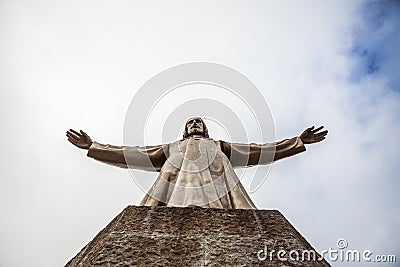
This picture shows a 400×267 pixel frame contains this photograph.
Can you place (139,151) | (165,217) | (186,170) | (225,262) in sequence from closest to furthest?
(225,262)
(165,217)
(186,170)
(139,151)

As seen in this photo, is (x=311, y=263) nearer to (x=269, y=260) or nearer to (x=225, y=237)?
(x=269, y=260)

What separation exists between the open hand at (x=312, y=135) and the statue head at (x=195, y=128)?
4.65 ft

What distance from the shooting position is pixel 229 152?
22.0ft

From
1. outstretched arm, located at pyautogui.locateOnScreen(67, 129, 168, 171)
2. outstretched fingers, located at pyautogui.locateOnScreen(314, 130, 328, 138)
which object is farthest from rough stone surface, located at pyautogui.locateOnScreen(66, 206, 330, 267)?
outstretched fingers, located at pyautogui.locateOnScreen(314, 130, 328, 138)

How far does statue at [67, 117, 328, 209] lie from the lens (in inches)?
194

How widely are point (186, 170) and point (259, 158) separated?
169 centimetres

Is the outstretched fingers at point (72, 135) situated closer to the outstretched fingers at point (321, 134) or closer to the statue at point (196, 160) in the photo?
the statue at point (196, 160)

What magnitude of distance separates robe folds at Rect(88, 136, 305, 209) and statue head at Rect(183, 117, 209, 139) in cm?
31

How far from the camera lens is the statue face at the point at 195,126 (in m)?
6.84

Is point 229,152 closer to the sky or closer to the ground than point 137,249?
closer to the sky

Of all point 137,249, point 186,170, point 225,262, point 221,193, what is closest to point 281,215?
point 225,262

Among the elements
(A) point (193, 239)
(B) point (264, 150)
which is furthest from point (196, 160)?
(A) point (193, 239)

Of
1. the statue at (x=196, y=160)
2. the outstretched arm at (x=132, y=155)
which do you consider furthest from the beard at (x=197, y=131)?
the outstretched arm at (x=132, y=155)

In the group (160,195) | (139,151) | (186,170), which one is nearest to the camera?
(160,195)
